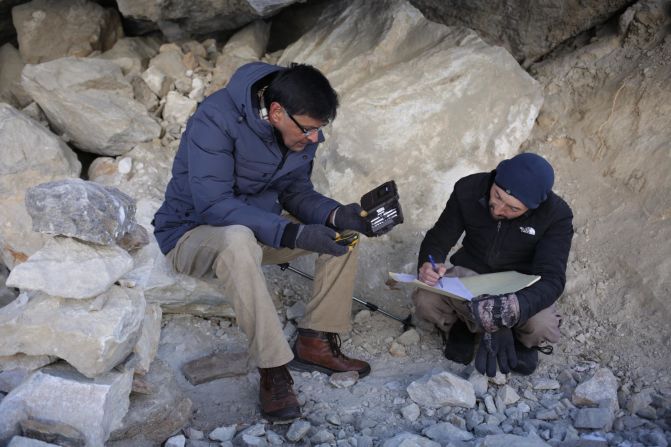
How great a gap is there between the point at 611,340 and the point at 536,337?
2.03ft

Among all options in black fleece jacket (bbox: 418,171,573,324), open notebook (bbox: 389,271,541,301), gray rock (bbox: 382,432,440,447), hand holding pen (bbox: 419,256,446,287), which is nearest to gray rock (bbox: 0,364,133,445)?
gray rock (bbox: 382,432,440,447)

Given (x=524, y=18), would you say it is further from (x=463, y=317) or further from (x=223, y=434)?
(x=223, y=434)

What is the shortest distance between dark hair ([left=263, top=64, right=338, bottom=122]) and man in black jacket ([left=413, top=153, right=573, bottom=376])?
3.49ft

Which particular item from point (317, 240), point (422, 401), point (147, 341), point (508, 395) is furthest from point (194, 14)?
point (508, 395)

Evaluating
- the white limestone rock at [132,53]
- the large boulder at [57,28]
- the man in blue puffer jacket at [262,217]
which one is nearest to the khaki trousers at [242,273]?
the man in blue puffer jacket at [262,217]

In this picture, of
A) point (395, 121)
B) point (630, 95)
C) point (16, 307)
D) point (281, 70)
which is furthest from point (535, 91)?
point (16, 307)

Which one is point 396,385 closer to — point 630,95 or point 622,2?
point 630,95

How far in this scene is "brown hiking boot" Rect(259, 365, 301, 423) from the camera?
3797 mm

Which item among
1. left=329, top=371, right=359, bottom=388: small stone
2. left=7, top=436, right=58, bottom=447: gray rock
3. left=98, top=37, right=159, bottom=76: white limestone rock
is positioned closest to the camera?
left=7, top=436, right=58, bottom=447: gray rock

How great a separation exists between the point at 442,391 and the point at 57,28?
4338 mm

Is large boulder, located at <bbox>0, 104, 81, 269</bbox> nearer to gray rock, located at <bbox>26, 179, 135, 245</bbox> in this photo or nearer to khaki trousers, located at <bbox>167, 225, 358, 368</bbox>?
khaki trousers, located at <bbox>167, 225, 358, 368</bbox>

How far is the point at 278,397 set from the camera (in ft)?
12.5

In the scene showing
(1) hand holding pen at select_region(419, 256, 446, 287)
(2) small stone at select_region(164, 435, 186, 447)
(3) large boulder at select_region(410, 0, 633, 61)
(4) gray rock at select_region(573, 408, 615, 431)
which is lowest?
(2) small stone at select_region(164, 435, 186, 447)

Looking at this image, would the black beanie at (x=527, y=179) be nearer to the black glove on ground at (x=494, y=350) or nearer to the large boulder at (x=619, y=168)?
the black glove on ground at (x=494, y=350)
